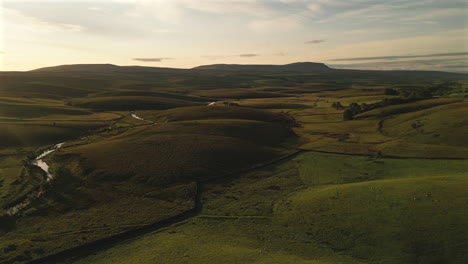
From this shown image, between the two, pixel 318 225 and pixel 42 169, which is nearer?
pixel 318 225

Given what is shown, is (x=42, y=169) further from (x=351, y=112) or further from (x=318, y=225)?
(x=351, y=112)

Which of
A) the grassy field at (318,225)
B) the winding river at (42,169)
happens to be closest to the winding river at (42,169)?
the winding river at (42,169)

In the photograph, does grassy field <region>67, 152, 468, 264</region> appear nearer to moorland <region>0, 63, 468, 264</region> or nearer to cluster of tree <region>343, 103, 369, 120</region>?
moorland <region>0, 63, 468, 264</region>

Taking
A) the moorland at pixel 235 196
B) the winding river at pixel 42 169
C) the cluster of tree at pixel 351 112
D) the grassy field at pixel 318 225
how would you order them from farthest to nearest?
1. the cluster of tree at pixel 351 112
2. the winding river at pixel 42 169
3. the moorland at pixel 235 196
4. the grassy field at pixel 318 225

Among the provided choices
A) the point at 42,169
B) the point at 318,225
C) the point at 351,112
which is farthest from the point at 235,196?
the point at 351,112

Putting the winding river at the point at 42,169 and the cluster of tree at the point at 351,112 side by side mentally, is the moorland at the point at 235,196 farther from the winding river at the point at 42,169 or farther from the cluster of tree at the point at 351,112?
the cluster of tree at the point at 351,112

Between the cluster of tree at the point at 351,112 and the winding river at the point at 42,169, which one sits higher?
the cluster of tree at the point at 351,112

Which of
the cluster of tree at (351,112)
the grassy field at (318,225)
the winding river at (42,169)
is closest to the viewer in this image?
the grassy field at (318,225)

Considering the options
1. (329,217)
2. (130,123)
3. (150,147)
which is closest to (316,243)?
(329,217)

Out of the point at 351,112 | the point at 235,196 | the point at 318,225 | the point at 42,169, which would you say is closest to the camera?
the point at 318,225

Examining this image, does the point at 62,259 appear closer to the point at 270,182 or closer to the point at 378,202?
the point at 270,182

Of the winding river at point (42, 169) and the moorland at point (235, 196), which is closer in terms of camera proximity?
the moorland at point (235, 196)

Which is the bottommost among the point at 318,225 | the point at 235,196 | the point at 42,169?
the point at 318,225

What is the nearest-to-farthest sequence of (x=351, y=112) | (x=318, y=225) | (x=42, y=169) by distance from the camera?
(x=318, y=225) → (x=42, y=169) → (x=351, y=112)
